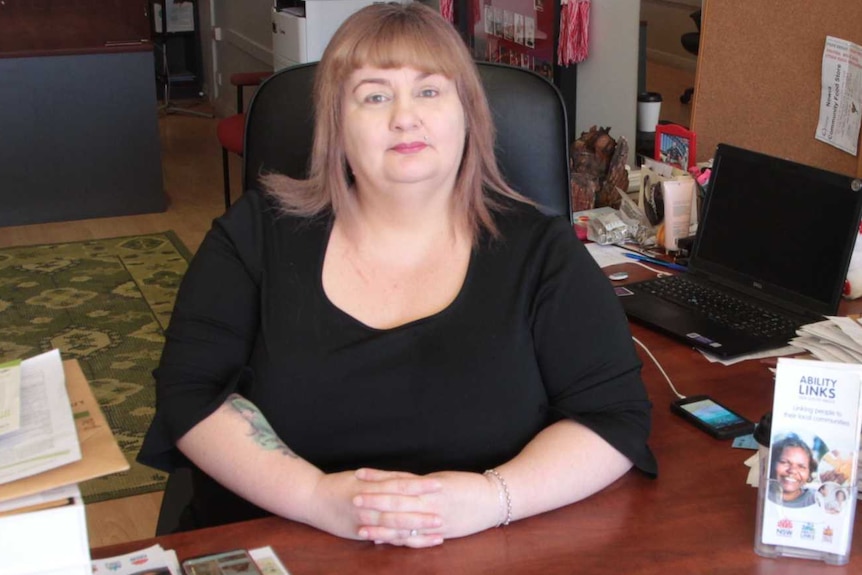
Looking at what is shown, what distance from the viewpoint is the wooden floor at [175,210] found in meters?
2.78

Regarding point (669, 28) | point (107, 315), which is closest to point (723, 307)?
point (669, 28)

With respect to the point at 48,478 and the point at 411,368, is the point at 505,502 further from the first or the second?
the point at 48,478

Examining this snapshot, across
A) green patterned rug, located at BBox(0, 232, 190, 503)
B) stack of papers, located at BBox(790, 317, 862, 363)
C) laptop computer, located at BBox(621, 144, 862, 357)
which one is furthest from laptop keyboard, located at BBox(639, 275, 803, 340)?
green patterned rug, located at BBox(0, 232, 190, 503)

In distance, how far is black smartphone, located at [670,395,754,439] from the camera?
1562 mm

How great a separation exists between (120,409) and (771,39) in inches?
82.2

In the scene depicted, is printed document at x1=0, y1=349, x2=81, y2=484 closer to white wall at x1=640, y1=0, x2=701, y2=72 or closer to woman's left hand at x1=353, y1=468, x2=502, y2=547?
woman's left hand at x1=353, y1=468, x2=502, y2=547

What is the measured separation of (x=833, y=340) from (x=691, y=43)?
54.1 inches

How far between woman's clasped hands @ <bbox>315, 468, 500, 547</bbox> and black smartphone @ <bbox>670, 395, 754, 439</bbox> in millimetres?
368

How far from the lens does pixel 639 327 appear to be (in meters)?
1.99

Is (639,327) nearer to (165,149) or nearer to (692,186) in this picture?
(692,186)

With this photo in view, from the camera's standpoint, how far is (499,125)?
1835mm

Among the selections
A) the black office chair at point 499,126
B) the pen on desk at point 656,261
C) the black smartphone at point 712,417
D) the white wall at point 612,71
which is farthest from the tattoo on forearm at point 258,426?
the white wall at point 612,71

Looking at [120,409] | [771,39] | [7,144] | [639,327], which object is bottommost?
[120,409]

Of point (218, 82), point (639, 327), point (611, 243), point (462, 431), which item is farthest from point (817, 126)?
point (218, 82)
